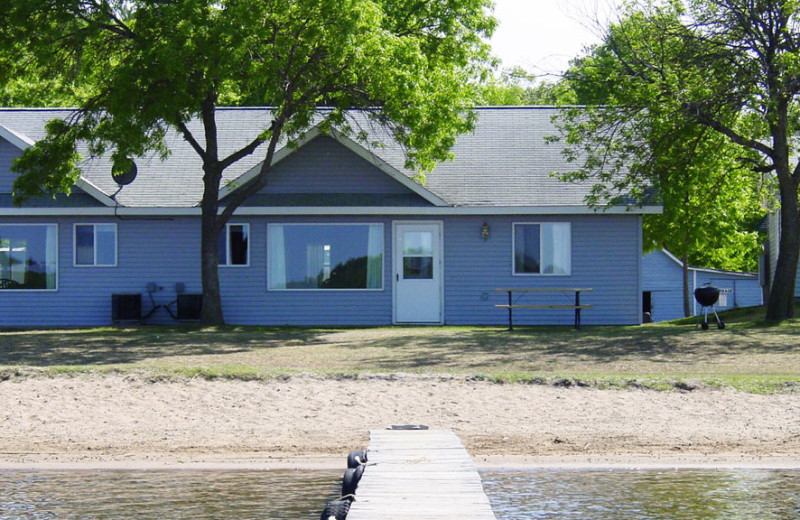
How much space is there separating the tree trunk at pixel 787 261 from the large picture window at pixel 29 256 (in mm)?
15361

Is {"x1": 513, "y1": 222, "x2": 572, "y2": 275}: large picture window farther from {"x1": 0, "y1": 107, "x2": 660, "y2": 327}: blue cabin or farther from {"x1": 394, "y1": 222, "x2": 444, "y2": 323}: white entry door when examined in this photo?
{"x1": 394, "y1": 222, "x2": 444, "y2": 323}: white entry door

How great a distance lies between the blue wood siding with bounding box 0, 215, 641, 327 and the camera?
2453 cm

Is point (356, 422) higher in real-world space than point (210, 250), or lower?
lower

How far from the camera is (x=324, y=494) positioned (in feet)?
29.7

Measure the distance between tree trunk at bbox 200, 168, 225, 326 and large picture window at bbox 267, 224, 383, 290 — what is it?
6.75ft

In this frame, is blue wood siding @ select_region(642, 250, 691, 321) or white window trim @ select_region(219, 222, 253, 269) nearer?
white window trim @ select_region(219, 222, 253, 269)

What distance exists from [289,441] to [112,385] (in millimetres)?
3351

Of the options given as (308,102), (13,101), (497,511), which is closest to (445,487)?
(497,511)

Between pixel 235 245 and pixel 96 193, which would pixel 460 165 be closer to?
pixel 235 245

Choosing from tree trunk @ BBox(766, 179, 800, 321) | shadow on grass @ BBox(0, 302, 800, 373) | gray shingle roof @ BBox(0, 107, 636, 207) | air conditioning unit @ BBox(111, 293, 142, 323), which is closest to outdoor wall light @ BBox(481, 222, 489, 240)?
gray shingle roof @ BBox(0, 107, 636, 207)

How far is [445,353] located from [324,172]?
333 inches

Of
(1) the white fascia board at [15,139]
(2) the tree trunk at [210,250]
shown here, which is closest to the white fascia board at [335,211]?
(1) the white fascia board at [15,139]

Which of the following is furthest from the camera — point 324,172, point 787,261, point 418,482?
point 324,172

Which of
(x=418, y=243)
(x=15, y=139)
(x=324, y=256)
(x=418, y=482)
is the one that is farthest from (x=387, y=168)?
(x=418, y=482)
